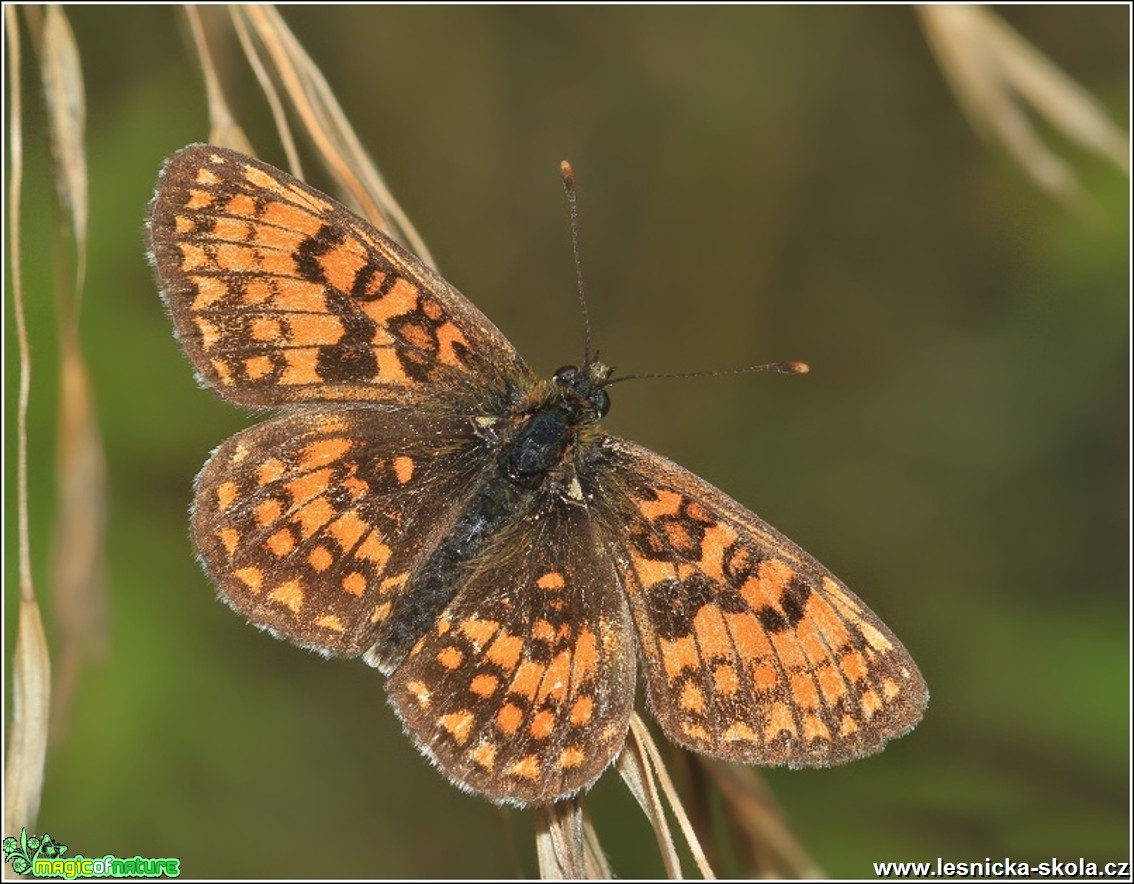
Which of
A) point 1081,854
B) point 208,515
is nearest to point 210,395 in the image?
Answer: point 208,515

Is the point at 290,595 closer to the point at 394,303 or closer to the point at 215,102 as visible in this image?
the point at 394,303

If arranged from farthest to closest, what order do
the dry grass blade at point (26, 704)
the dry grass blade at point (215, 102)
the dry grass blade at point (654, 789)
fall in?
the dry grass blade at point (215, 102) < the dry grass blade at point (26, 704) < the dry grass blade at point (654, 789)

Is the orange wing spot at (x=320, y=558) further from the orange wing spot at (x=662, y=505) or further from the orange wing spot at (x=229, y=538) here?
the orange wing spot at (x=662, y=505)

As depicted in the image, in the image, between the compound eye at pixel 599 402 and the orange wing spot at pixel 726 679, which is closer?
the orange wing spot at pixel 726 679

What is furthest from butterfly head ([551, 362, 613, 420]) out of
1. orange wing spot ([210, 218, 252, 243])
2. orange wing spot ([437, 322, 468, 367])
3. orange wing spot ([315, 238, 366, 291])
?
orange wing spot ([210, 218, 252, 243])

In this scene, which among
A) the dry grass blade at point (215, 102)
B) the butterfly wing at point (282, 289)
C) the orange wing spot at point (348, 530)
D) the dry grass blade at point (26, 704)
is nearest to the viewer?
the dry grass blade at point (26, 704)

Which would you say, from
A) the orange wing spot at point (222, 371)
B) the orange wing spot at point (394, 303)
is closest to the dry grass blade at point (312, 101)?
the orange wing spot at point (394, 303)
